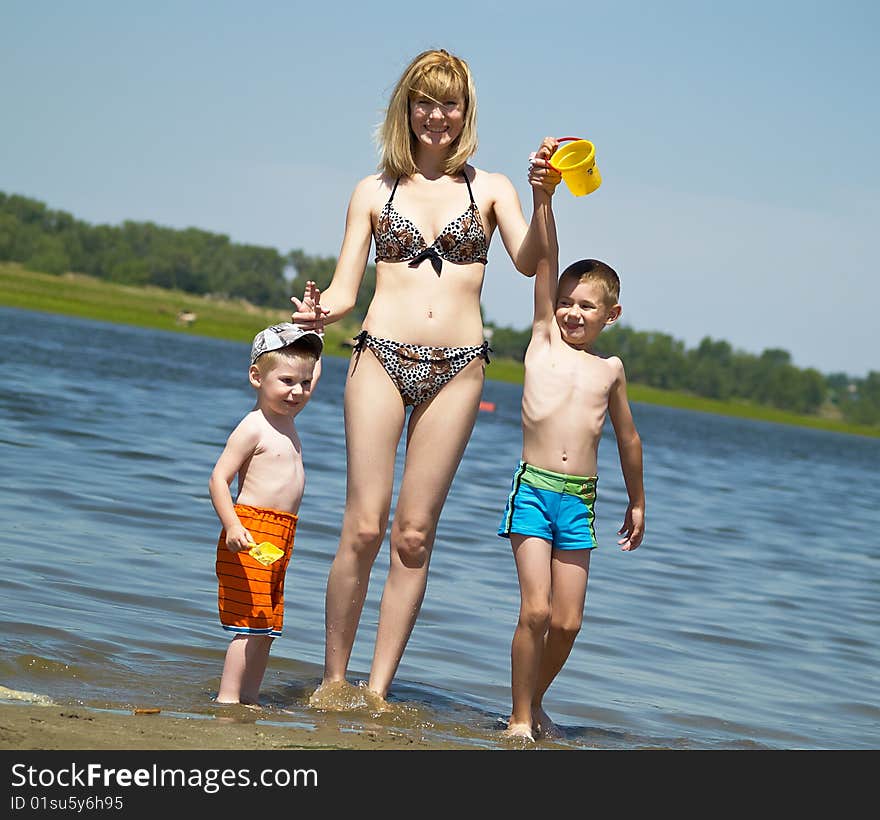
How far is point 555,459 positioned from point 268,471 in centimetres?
120

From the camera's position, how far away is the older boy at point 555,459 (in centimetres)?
531

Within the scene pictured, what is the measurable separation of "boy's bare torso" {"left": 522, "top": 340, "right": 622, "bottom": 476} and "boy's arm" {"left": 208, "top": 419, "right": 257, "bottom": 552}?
1169 millimetres

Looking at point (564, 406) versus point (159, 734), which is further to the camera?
point (564, 406)

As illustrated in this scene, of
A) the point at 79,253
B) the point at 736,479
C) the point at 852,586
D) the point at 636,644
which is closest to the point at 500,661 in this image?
the point at 636,644

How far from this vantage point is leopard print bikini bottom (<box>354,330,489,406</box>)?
553 cm

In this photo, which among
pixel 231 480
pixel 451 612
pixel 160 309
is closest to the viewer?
pixel 231 480

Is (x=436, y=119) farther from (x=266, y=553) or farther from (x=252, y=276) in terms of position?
(x=252, y=276)

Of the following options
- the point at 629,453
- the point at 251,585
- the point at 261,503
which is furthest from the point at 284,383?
the point at 629,453

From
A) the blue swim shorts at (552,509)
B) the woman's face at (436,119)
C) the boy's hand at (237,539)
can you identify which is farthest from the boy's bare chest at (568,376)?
the boy's hand at (237,539)

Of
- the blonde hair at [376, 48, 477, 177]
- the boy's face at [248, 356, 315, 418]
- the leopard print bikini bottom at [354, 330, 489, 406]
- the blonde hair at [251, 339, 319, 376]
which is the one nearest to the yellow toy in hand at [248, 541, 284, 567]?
the boy's face at [248, 356, 315, 418]

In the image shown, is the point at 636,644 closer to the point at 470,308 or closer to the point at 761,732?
the point at 761,732

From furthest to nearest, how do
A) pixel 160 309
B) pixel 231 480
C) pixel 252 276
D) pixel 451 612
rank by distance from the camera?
pixel 252 276, pixel 160 309, pixel 451 612, pixel 231 480

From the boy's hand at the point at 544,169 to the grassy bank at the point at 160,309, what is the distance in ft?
200

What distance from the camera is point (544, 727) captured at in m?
5.54
